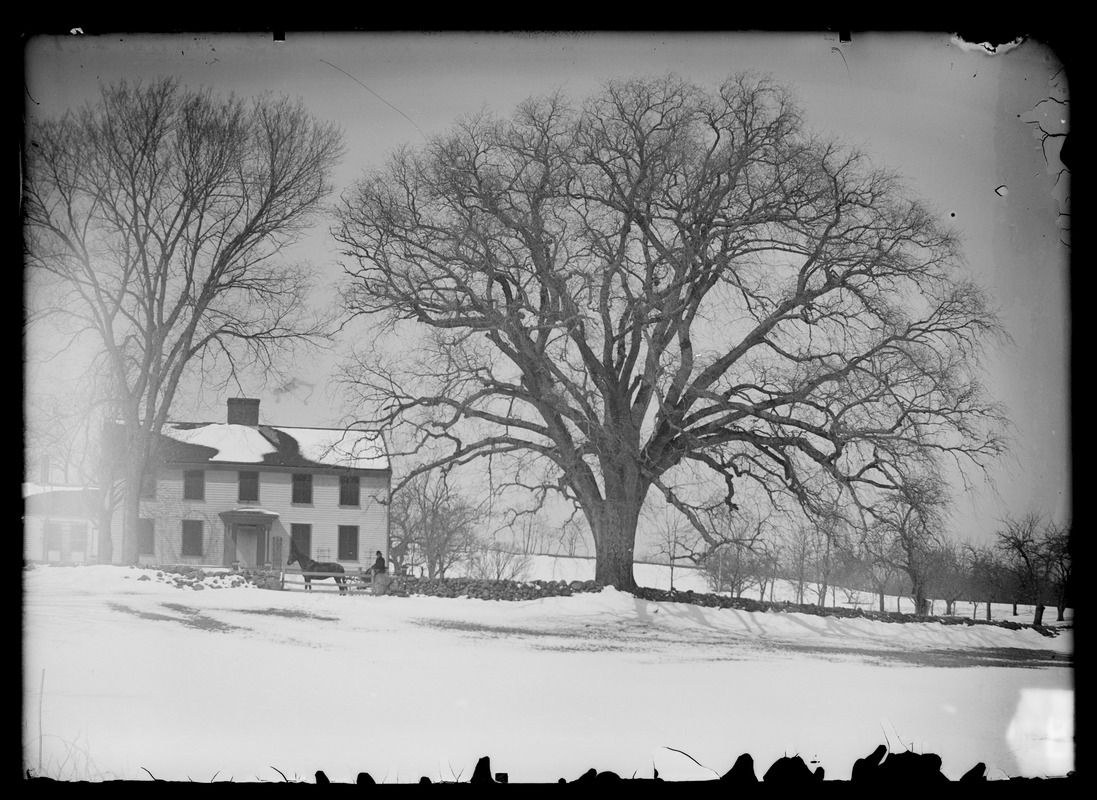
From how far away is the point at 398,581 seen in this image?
4.90 m

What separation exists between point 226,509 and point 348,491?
680mm

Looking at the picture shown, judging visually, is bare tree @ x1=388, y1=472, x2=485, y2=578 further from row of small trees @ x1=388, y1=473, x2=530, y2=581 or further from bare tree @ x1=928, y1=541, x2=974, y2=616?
bare tree @ x1=928, y1=541, x2=974, y2=616

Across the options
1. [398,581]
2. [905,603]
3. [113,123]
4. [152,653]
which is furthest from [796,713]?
[113,123]

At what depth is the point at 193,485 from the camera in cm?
473

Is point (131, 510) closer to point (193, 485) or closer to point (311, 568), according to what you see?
point (193, 485)

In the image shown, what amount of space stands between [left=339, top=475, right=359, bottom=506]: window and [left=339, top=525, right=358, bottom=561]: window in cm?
15

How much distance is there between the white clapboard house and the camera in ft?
15.3

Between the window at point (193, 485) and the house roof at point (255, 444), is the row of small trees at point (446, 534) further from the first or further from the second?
the window at point (193, 485)

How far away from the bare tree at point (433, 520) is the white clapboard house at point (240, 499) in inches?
8.4

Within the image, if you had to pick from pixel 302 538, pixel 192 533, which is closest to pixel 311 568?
pixel 302 538

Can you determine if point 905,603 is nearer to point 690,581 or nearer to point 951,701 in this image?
point 951,701

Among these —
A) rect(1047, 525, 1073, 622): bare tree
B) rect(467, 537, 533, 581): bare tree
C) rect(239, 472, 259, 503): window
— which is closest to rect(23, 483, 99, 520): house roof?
rect(239, 472, 259, 503): window

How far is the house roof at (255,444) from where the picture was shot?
4.66 meters

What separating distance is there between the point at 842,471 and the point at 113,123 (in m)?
4.51
